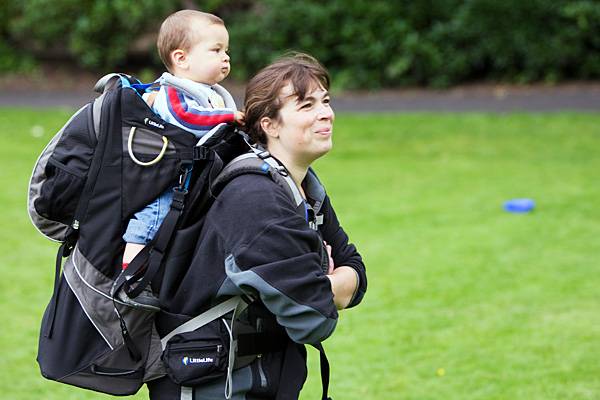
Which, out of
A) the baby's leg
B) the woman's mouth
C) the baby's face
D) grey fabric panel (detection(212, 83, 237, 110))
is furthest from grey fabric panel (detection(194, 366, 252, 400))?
the baby's face

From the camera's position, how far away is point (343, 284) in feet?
10.8

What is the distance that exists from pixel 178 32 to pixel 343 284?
106 cm

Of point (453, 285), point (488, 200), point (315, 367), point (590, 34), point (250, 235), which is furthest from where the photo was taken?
point (590, 34)

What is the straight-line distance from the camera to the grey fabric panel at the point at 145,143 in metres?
3.17

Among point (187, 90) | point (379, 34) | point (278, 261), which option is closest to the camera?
point (278, 261)

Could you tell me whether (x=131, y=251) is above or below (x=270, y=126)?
below

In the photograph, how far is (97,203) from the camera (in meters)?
3.18

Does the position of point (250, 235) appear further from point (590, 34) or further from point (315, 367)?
point (590, 34)

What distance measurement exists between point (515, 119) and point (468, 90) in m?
2.57

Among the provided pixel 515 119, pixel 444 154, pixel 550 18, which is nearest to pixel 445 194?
pixel 444 154

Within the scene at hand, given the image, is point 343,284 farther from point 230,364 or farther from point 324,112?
point 324,112

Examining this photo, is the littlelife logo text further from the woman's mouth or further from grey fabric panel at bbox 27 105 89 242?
the woman's mouth

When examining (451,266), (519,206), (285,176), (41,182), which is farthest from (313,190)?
(519,206)

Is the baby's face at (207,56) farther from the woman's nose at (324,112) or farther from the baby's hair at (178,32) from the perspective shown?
the woman's nose at (324,112)
